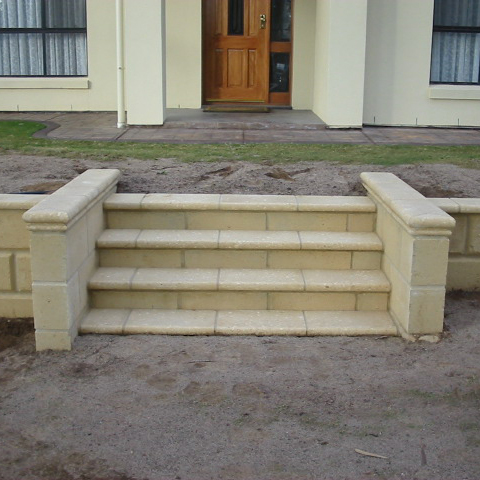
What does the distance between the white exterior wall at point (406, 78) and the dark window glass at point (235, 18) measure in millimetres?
2484

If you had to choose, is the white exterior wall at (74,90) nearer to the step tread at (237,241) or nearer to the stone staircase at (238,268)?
the stone staircase at (238,268)

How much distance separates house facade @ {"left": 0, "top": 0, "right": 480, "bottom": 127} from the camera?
10.9m

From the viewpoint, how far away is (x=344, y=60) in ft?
35.7

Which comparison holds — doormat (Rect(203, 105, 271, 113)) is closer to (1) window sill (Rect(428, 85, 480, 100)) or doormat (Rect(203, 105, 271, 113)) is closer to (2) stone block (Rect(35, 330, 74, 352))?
(1) window sill (Rect(428, 85, 480, 100))

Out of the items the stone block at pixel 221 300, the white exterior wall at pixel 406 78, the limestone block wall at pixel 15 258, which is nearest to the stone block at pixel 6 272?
the limestone block wall at pixel 15 258

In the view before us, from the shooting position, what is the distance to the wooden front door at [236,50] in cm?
1289

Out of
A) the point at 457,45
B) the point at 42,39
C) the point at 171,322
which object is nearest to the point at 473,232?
the point at 171,322

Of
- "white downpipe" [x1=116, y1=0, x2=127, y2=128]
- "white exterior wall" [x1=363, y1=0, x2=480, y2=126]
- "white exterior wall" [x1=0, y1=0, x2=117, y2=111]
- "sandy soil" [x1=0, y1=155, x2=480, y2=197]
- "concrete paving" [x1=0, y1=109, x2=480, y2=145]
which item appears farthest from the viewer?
"white exterior wall" [x1=0, y1=0, x2=117, y2=111]

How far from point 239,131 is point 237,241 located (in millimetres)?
4939

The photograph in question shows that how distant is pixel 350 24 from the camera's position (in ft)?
35.3

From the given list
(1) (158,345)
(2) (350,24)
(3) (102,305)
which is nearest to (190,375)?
(1) (158,345)

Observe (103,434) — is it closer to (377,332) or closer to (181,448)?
(181,448)

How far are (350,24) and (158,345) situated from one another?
6918 mm

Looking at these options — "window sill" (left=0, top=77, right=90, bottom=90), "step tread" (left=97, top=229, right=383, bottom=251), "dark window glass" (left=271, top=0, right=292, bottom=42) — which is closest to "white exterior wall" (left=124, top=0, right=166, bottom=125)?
"window sill" (left=0, top=77, right=90, bottom=90)
